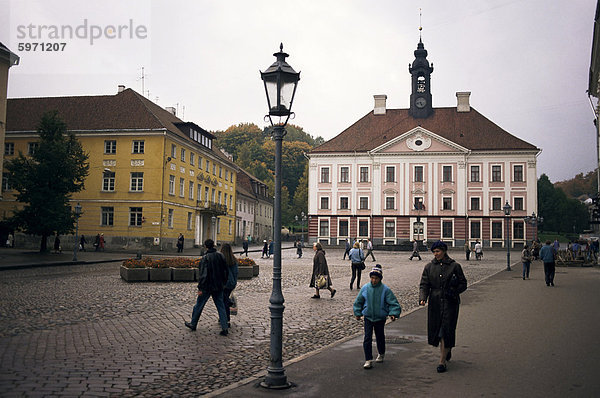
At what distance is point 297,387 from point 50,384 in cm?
289

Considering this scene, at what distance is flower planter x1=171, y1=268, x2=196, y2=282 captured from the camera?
20094 millimetres

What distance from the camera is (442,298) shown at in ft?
25.0

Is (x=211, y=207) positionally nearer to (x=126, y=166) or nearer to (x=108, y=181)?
(x=126, y=166)

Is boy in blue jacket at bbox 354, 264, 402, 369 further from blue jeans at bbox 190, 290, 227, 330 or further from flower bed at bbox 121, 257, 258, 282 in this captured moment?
flower bed at bbox 121, 257, 258, 282

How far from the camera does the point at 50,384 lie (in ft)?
20.9

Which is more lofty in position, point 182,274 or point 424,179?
point 424,179

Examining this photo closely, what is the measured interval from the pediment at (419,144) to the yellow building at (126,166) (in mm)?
27966

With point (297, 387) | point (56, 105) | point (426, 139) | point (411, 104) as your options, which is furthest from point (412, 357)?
point (411, 104)

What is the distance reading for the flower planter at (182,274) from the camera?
791 inches

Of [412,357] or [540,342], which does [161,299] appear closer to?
[412,357]

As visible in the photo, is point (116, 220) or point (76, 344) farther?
point (116, 220)

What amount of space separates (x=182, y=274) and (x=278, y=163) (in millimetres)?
13877

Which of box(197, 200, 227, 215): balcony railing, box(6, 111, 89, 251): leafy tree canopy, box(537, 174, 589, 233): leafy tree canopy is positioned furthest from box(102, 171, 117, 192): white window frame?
box(537, 174, 589, 233): leafy tree canopy

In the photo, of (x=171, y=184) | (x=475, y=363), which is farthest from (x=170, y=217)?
(x=475, y=363)
